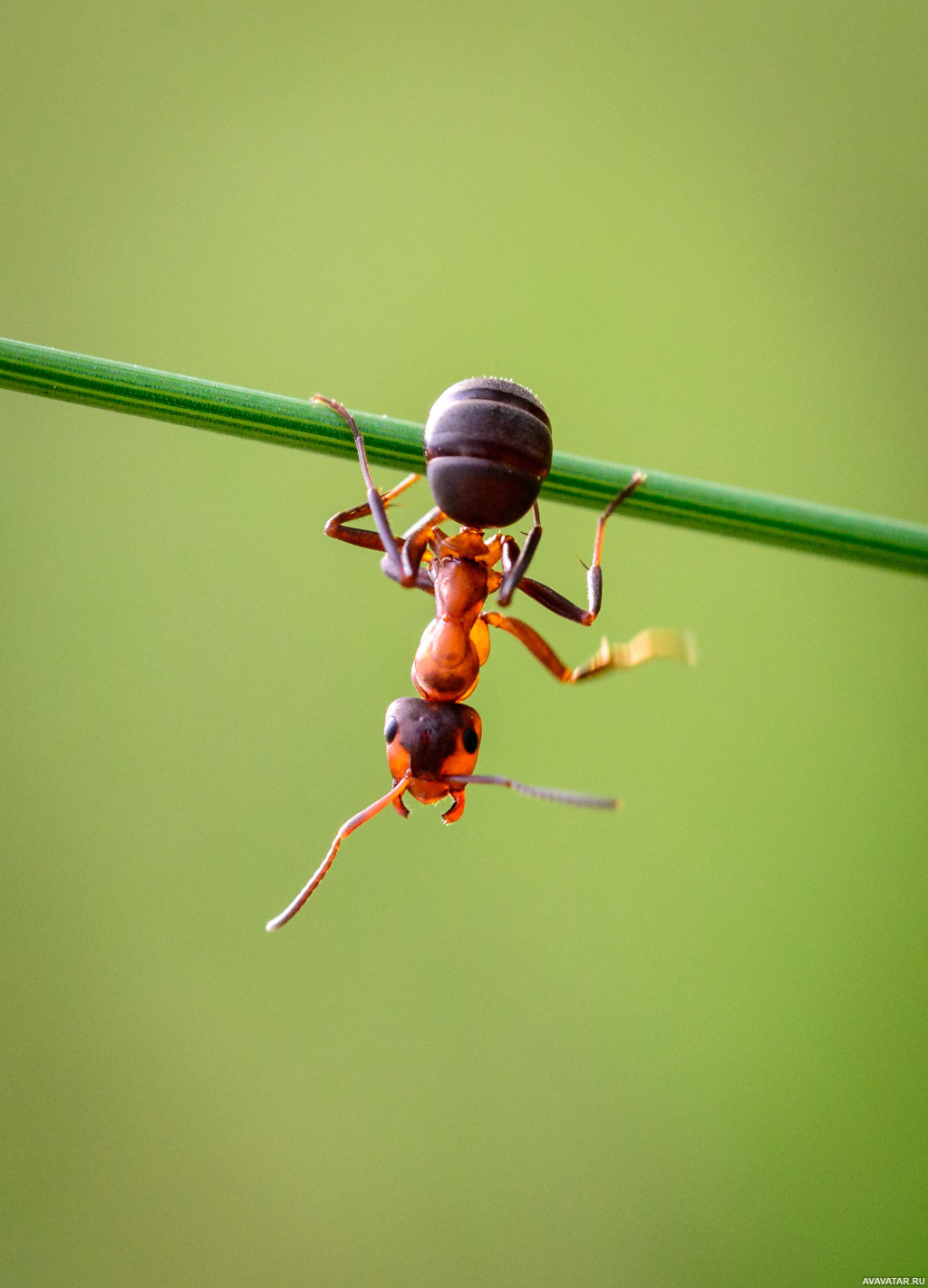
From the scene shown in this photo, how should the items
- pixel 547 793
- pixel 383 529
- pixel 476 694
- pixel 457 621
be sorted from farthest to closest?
pixel 476 694
pixel 457 621
pixel 383 529
pixel 547 793

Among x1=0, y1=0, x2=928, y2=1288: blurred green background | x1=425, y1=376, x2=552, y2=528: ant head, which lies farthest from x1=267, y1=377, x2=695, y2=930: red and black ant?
x1=0, y1=0, x2=928, y2=1288: blurred green background

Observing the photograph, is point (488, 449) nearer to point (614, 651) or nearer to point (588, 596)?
point (588, 596)

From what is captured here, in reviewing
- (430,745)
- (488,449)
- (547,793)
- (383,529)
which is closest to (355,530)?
(383,529)

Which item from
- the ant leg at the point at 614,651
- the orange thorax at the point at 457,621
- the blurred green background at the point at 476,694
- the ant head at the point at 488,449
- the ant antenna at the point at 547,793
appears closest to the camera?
the ant antenna at the point at 547,793

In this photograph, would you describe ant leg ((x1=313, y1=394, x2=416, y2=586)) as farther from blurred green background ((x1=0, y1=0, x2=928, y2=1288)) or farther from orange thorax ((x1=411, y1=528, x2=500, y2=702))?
blurred green background ((x1=0, y1=0, x2=928, y2=1288))

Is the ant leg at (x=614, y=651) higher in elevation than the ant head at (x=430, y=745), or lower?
higher

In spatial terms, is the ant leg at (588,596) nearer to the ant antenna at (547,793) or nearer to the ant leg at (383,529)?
the ant leg at (383,529)

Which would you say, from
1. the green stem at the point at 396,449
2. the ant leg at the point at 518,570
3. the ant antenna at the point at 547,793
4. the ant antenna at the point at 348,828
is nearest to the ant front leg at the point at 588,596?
the ant leg at the point at 518,570

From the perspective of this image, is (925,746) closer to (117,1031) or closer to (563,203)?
(563,203)
